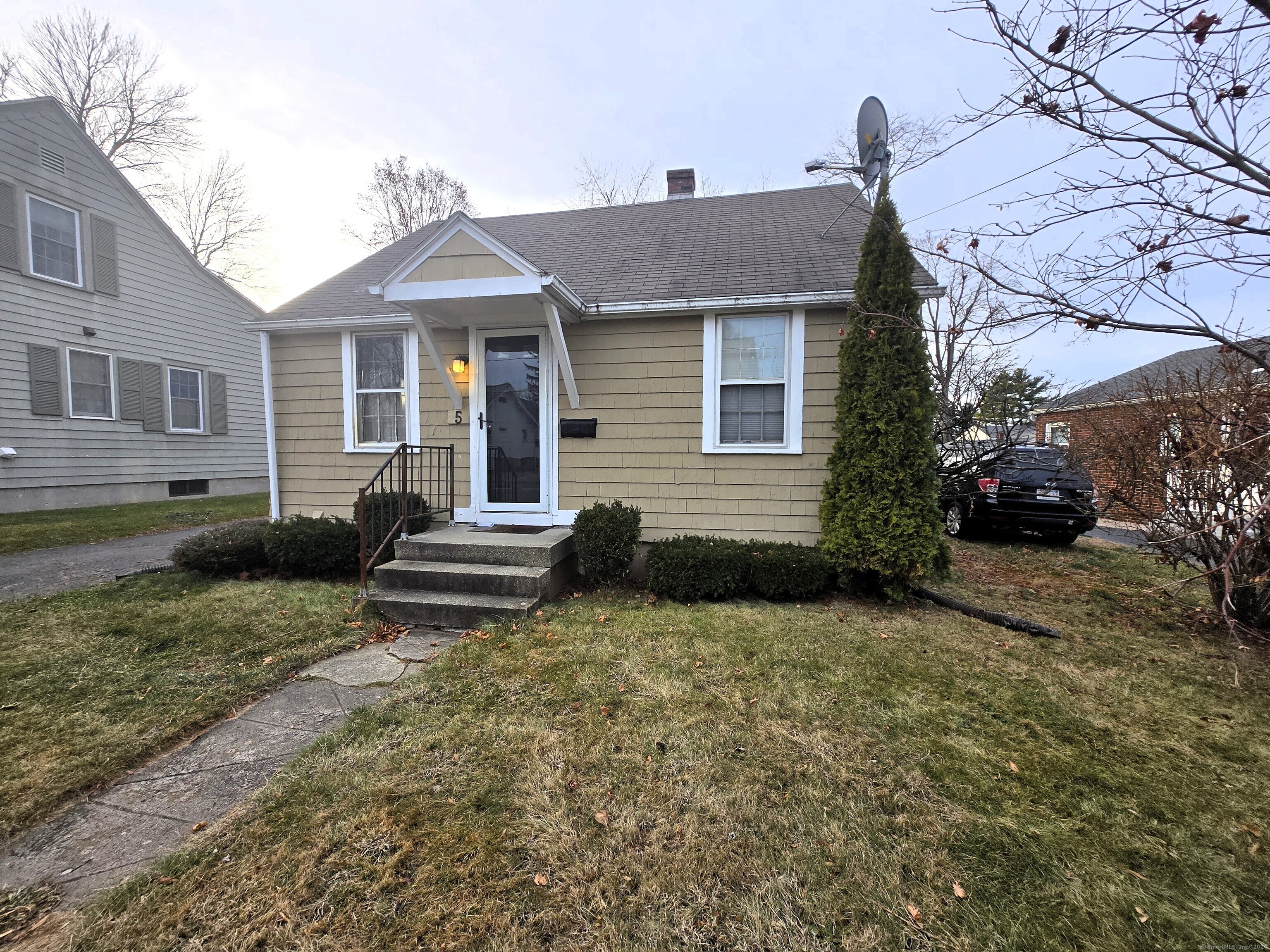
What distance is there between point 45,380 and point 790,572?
42.8 feet

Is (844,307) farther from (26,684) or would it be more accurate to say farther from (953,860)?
(26,684)

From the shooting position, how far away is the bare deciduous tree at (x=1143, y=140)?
1.87 meters

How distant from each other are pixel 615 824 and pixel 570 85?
12229mm

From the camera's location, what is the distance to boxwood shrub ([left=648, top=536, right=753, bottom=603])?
473 centimetres

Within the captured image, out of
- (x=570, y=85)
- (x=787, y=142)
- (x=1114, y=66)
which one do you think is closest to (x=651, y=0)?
(x=570, y=85)

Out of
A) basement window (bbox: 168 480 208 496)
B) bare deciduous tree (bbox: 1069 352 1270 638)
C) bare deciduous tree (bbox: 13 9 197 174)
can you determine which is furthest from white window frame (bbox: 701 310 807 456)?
bare deciduous tree (bbox: 13 9 197 174)

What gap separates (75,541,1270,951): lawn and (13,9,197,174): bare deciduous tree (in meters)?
19.6

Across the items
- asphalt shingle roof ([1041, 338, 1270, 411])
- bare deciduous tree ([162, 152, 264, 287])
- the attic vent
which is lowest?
asphalt shingle roof ([1041, 338, 1270, 411])

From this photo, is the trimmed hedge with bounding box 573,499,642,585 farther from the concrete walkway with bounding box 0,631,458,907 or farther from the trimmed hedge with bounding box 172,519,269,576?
the trimmed hedge with bounding box 172,519,269,576

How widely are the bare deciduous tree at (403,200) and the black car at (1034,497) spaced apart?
18071 millimetres

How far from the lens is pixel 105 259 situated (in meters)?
9.88

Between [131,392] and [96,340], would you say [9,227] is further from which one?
A: [131,392]

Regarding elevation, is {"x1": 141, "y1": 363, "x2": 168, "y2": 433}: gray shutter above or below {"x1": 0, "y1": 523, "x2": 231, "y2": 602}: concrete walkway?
above

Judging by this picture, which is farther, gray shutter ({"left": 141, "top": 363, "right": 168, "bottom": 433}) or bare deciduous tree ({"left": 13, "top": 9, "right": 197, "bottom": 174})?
bare deciduous tree ({"left": 13, "top": 9, "right": 197, "bottom": 174})
